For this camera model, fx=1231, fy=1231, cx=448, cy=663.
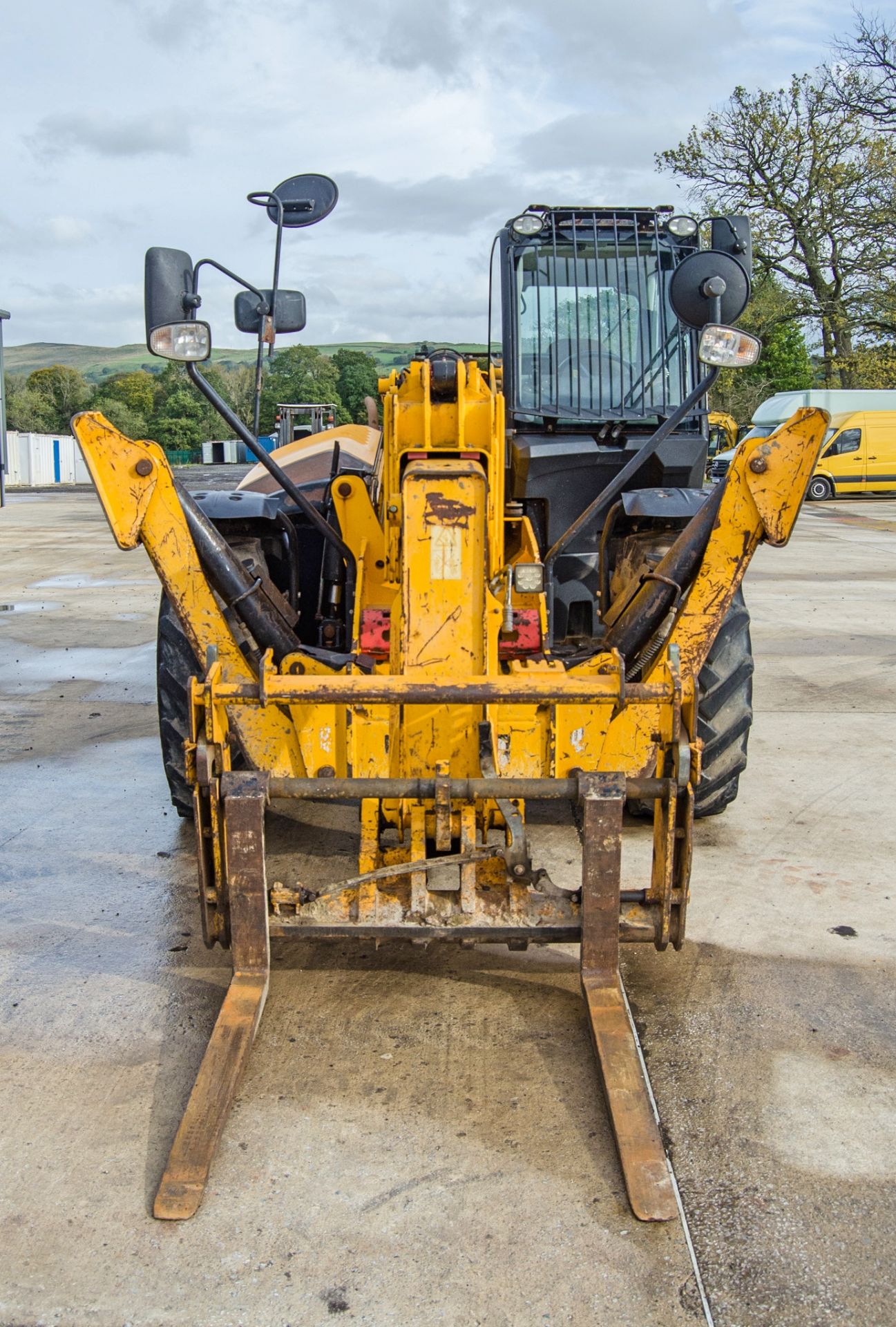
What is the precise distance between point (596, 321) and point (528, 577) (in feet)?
9.13

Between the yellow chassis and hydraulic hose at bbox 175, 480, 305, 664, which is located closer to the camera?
the yellow chassis

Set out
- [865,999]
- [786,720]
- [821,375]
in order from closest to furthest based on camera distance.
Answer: [865,999] → [786,720] → [821,375]

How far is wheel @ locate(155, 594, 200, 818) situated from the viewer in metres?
5.25

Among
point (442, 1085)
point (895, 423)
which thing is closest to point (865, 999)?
point (442, 1085)

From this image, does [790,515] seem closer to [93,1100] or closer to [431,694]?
[431,694]

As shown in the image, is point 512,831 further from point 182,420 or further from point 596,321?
point 182,420

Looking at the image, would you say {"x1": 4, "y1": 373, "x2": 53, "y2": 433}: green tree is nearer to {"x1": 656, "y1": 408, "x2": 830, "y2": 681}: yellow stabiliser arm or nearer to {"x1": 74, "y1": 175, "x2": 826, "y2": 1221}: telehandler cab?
{"x1": 74, "y1": 175, "x2": 826, "y2": 1221}: telehandler cab

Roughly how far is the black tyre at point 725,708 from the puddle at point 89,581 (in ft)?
32.4

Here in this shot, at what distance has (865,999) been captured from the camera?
12.8 feet

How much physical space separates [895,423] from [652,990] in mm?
25268

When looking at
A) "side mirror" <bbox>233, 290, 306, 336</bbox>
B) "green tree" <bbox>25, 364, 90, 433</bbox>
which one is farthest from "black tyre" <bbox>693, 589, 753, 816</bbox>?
"green tree" <bbox>25, 364, 90, 433</bbox>

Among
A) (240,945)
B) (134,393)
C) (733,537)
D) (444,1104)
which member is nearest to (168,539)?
(240,945)

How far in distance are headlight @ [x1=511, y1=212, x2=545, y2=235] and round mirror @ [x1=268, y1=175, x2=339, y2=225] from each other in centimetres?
160

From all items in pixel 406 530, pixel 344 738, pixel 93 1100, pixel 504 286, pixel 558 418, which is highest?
pixel 504 286
